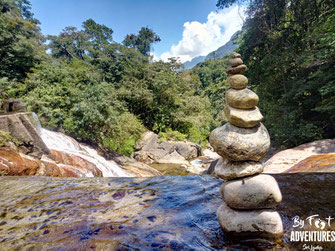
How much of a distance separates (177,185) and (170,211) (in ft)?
4.52

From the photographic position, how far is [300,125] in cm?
977

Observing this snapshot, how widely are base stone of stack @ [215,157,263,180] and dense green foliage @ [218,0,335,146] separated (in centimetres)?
874

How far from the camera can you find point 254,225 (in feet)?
6.64

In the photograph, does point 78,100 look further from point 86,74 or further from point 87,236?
point 87,236

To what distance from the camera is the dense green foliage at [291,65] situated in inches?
Result: 366

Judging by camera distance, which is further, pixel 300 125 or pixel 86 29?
pixel 86 29

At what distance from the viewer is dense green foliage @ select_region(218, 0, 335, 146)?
929cm

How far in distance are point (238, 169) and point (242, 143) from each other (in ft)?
1.09

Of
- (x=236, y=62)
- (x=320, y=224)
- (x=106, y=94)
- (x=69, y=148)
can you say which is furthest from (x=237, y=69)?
(x=106, y=94)

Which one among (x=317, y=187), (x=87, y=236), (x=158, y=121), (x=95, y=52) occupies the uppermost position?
(x=95, y=52)

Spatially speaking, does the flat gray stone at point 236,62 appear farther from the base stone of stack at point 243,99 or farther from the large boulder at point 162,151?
the large boulder at point 162,151

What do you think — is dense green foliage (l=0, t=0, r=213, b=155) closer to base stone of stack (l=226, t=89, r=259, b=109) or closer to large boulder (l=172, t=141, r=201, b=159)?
large boulder (l=172, t=141, r=201, b=159)

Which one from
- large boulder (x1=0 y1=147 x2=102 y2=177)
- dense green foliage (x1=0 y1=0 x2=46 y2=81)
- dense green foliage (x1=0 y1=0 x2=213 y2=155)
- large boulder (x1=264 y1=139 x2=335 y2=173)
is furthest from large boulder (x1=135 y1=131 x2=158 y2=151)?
dense green foliage (x1=0 y1=0 x2=46 y2=81)

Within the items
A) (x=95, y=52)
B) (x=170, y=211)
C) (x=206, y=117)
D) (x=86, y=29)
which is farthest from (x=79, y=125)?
(x=86, y=29)
